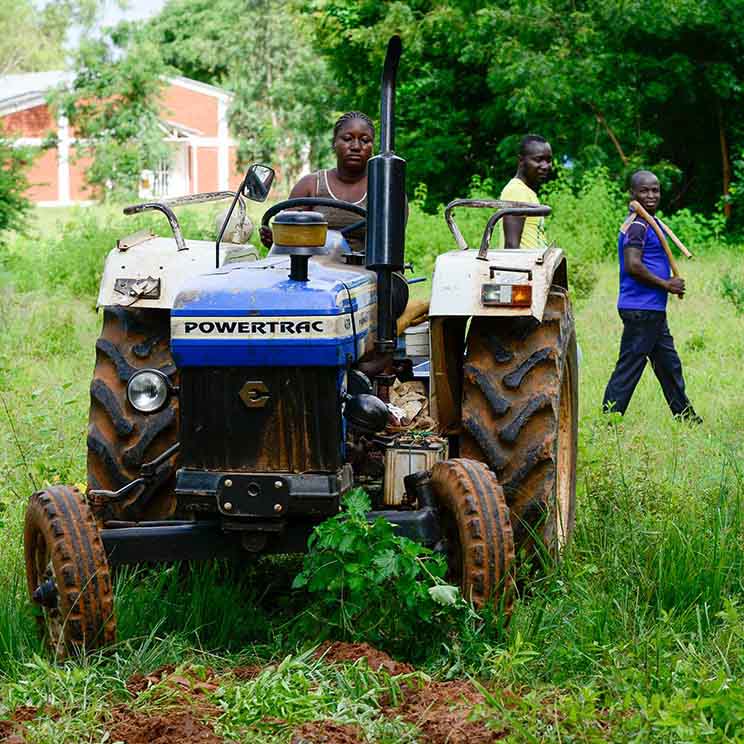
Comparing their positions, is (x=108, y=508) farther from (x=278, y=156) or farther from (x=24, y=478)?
(x=278, y=156)

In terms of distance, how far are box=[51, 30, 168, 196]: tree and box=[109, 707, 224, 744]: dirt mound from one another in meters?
35.0

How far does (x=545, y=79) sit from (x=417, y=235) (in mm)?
3667

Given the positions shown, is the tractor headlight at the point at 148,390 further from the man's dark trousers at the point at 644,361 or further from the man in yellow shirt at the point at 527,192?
the man's dark trousers at the point at 644,361

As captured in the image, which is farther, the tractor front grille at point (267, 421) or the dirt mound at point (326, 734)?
the tractor front grille at point (267, 421)

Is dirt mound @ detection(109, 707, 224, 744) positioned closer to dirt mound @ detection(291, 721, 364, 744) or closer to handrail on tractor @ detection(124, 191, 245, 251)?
dirt mound @ detection(291, 721, 364, 744)

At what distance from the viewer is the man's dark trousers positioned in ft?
29.6

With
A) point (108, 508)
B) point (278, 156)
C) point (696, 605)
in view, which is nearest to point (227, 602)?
point (108, 508)

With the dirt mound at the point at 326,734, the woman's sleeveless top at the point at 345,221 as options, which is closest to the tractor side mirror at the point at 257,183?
the woman's sleeveless top at the point at 345,221

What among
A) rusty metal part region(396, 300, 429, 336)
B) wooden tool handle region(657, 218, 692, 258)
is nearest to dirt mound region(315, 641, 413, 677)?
rusty metal part region(396, 300, 429, 336)

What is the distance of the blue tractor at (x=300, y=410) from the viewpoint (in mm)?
4465

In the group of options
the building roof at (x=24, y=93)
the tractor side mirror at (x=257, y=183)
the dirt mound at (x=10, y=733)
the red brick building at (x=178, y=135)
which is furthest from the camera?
the red brick building at (x=178, y=135)

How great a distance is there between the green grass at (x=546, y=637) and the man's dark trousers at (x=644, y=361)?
4.91 feet

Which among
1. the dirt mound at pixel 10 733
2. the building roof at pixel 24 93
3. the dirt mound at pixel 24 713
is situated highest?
the building roof at pixel 24 93

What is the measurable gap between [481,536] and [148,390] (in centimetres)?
139
